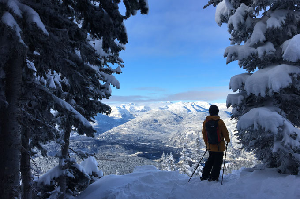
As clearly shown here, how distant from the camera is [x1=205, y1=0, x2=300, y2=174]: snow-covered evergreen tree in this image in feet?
16.4

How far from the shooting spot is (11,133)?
10.2 feet

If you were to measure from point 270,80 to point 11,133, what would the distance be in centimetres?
655

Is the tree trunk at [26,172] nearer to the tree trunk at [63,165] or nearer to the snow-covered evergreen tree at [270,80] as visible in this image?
the tree trunk at [63,165]

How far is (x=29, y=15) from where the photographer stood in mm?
2910

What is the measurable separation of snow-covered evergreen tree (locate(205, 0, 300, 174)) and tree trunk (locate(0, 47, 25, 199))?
5.73 meters

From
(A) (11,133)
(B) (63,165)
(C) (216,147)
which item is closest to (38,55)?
(A) (11,133)

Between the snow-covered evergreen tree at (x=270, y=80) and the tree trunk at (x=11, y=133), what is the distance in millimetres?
5727

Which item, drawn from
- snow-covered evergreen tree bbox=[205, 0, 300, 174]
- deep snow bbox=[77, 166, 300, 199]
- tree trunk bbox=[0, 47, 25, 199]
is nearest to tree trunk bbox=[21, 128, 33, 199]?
deep snow bbox=[77, 166, 300, 199]

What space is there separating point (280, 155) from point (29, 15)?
721cm

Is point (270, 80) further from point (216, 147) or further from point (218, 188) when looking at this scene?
point (218, 188)

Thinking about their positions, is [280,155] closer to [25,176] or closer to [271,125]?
[271,125]

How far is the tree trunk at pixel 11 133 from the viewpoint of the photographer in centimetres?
304

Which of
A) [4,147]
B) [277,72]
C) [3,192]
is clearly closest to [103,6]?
[4,147]

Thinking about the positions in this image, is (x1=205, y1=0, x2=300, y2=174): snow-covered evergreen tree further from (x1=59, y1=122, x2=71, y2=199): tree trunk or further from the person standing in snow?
(x1=59, y1=122, x2=71, y2=199): tree trunk
